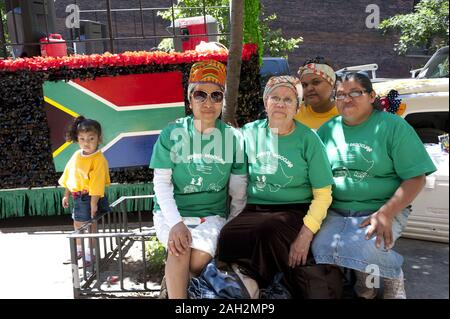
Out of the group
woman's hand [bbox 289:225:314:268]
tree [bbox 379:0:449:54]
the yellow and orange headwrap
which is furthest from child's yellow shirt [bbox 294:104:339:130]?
tree [bbox 379:0:449:54]

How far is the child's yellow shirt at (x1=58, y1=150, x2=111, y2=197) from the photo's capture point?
4156 millimetres

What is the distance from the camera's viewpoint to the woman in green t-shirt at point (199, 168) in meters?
2.62

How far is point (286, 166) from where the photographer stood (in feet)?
8.34

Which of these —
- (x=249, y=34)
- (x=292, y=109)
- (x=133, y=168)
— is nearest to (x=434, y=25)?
(x=249, y=34)

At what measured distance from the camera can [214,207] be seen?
2.76 m

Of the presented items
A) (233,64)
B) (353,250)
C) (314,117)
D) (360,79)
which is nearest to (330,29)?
(233,64)

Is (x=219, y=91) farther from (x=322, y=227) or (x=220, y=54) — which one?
(x=220, y=54)

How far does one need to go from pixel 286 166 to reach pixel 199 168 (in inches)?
20.7

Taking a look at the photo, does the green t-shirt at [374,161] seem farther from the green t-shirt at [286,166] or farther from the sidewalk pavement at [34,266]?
the sidewalk pavement at [34,266]

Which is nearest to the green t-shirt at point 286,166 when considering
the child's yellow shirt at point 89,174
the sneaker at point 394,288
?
the sneaker at point 394,288

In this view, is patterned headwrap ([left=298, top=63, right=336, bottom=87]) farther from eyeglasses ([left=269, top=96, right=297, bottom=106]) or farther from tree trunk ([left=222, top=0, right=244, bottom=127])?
eyeglasses ([left=269, top=96, right=297, bottom=106])

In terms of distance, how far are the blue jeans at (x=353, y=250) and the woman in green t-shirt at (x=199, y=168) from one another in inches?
22.9

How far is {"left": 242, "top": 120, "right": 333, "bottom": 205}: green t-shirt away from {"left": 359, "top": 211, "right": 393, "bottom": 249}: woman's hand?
12.6 inches

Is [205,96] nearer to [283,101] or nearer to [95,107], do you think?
[283,101]
